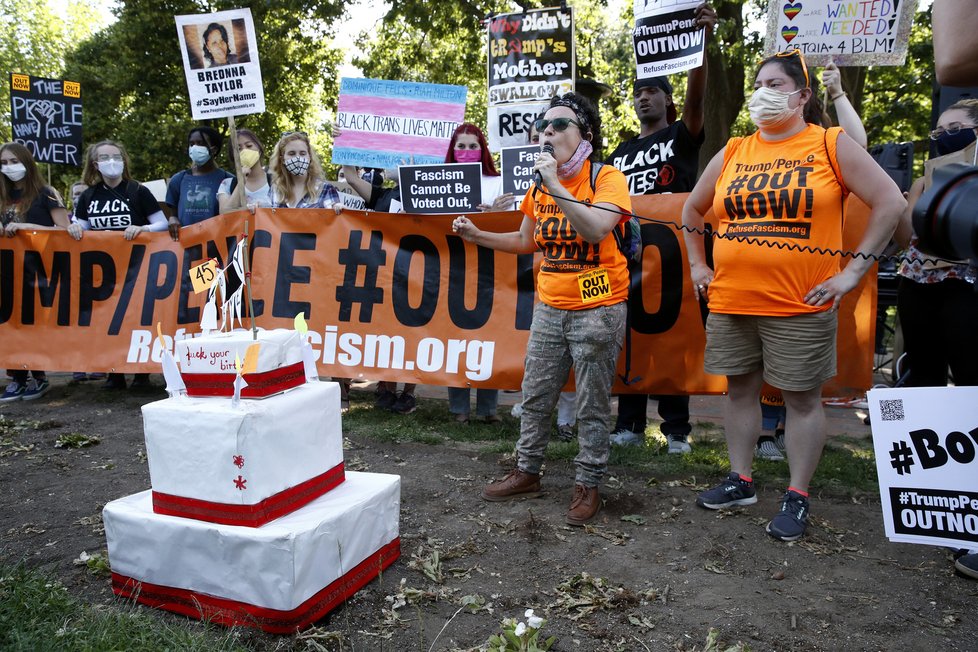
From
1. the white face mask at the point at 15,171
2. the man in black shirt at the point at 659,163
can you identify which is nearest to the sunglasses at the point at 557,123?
the man in black shirt at the point at 659,163

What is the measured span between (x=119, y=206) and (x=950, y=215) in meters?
7.02

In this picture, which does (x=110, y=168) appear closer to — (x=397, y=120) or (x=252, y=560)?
(x=397, y=120)

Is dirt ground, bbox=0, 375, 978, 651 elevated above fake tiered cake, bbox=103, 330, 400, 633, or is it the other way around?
fake tiered cake, bbox=103, 330, 400, 633

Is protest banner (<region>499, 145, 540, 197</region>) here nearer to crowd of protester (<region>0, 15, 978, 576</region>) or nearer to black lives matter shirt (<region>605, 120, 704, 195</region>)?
black lives matter shirt (<region>605, 120, 704, 195</region>)

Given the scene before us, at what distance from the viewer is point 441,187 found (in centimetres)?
560

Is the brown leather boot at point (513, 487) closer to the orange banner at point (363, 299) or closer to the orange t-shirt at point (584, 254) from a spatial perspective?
the orange t-shirt at point (584, 254)

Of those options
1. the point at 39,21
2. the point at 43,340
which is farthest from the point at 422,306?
the point at 39,21

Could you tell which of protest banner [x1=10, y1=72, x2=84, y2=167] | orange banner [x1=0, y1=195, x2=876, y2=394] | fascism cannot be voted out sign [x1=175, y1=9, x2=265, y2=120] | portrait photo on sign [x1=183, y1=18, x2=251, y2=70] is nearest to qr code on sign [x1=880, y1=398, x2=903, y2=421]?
orange banner [x1=0, y1=195, x2=876, y2=394]

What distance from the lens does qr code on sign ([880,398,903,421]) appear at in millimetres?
2822

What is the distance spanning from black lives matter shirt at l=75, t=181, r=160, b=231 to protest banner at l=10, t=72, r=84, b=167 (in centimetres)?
267

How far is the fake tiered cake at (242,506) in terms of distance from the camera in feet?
8.34

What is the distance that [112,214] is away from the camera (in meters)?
6.82

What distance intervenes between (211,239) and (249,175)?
669 mm

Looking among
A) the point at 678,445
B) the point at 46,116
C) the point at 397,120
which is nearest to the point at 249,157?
the point at 397,120
